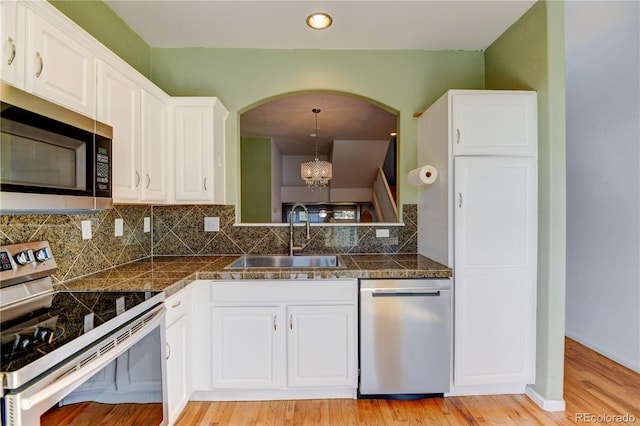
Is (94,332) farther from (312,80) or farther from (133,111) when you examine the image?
(312,80)

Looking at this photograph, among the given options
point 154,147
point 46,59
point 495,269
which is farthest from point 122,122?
point 495,269

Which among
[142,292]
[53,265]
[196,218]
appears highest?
[196,218]

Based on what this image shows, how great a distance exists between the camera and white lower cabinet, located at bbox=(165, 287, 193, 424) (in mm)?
1640

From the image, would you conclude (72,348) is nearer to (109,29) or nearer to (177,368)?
(177,368)

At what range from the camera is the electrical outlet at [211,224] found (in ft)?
8.32

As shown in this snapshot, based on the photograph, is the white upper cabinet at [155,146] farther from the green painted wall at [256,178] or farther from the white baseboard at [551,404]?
the green painted wall at [256,178]

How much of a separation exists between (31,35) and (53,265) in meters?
0.99

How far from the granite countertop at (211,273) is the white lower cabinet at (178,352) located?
0.10m

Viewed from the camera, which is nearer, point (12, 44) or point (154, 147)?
point (12, 44)

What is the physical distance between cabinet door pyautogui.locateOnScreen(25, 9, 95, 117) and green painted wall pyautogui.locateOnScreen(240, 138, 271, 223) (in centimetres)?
418

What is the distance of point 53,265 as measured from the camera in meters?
1.51

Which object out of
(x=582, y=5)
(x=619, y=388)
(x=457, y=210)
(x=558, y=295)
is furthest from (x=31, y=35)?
(x=619, y=388)

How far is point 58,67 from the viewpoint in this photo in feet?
4.22

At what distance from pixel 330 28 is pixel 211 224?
171 cm
